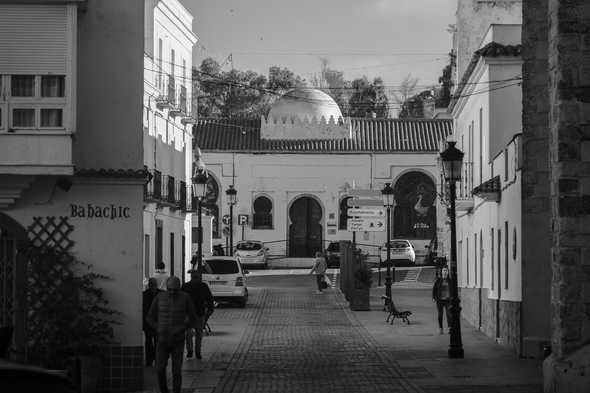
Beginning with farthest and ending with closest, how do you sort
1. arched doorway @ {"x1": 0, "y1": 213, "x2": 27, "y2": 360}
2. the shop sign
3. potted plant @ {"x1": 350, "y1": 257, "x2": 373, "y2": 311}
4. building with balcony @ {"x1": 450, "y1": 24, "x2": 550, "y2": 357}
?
potted plant @ {"x1": 350, "y1": 257, "x2": 373, "y2": 311} → building with balcony @ {"x1": 450, "y1": 24, "x2": 550, "y2": 357} → the shop sign → arched doorway @ {"x1": 0, "y1": 213, "x2": 27, "y2": 360}

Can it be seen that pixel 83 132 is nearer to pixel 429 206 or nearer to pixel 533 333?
pixel 533 333

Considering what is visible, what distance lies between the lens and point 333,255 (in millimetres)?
69938

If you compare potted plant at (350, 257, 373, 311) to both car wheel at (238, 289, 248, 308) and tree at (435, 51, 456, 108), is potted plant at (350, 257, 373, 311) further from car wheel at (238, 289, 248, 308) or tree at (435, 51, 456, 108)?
tree at (435, 51, 456, 108)

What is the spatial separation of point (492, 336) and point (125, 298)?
527 inches

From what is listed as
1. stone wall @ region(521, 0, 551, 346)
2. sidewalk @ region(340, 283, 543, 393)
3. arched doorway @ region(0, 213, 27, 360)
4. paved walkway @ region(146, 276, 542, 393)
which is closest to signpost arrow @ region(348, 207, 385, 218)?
paved walkway @ region(146, 276, 542, 393)

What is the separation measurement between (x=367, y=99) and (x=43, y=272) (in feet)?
256

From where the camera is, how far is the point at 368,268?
42906mm

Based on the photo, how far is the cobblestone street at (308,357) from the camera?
2081 centimetres

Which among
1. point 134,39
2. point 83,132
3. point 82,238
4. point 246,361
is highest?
point 134,39

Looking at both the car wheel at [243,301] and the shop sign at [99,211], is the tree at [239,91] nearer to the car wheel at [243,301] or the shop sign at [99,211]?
the car wheel at [243,301]

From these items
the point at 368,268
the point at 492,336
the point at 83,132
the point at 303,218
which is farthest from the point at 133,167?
the point at 303,218

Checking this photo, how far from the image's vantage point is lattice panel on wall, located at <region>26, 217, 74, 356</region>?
1880 centimetres

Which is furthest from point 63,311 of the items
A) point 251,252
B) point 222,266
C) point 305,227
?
point 305,227

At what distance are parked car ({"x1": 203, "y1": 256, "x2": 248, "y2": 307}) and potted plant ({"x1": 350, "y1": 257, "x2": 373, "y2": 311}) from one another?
3.40 metres
